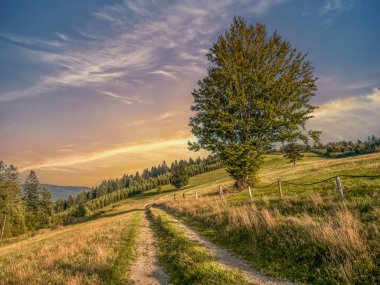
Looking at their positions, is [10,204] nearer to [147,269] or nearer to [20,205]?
[20,205]

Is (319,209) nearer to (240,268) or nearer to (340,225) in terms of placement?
(340,225)

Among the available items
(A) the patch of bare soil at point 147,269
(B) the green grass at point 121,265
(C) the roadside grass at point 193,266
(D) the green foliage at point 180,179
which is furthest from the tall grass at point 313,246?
(D) the green foliage at point 180,179

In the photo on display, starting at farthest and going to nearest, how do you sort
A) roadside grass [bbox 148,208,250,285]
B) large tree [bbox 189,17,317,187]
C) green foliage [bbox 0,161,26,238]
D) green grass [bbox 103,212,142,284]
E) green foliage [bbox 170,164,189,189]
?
green foliage [bbox 170,164,189,189]
green foliage [bbox 0,161,26,238]
large tree [bbox 189,17,317,187]
green grass [bbox 103,212,142,284]
roadside grass [bbox 148,208,250,285]

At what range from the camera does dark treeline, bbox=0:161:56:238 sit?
5709cm

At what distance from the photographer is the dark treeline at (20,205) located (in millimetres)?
57094

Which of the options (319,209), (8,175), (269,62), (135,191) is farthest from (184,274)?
(135,191)

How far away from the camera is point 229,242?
9.71m

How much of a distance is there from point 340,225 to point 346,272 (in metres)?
2.21

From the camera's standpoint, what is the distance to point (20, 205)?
A: 2398 inches

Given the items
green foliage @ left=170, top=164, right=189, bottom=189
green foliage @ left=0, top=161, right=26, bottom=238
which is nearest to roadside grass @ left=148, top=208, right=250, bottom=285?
green foliage @ left=0, top=161, right=26, bottom=238

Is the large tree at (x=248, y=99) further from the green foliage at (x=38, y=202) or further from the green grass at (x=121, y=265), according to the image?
the green foliage at (x=38, y=202)

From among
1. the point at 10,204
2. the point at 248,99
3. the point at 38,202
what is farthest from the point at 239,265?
the point at 38,202

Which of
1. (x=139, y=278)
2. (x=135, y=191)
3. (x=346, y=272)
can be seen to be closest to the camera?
(x=346, y=272)

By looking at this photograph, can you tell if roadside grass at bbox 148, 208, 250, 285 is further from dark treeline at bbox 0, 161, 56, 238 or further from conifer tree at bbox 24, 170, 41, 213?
conifer tree at bbox 24, 170, 41, 213
